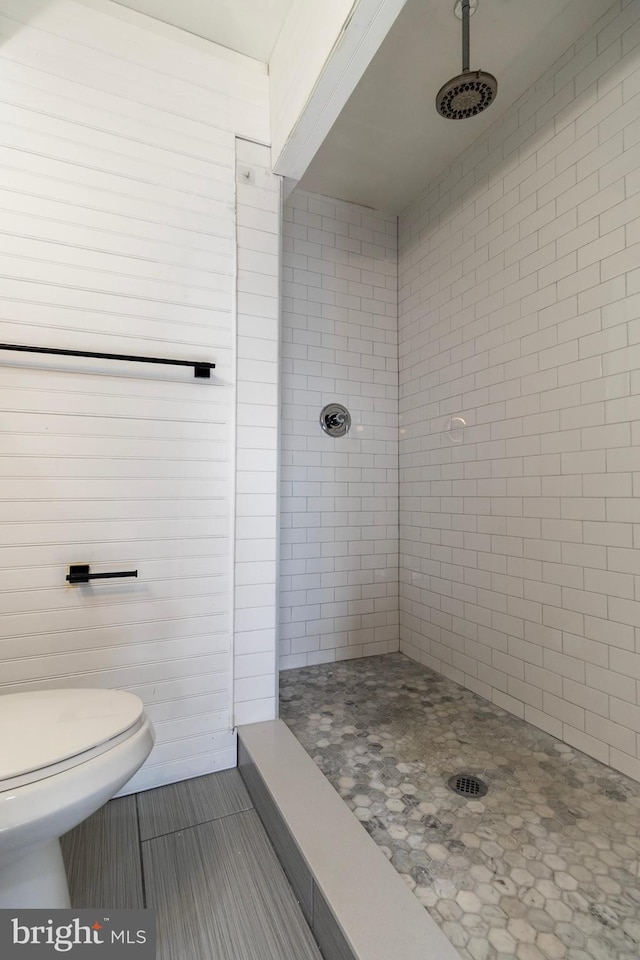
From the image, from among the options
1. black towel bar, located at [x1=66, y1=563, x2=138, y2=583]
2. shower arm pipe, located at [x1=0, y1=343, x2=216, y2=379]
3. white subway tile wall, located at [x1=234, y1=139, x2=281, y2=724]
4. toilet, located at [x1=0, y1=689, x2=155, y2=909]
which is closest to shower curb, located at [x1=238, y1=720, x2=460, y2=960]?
→ white subway tile wall, located at [x1=234, y1=139, x2=281, y2=724]

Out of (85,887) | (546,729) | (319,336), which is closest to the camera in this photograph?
(85,887)

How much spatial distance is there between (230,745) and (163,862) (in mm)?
485

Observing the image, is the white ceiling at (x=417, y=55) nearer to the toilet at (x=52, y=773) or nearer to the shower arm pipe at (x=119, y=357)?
the shower arm pipe at (x=119, y=357)

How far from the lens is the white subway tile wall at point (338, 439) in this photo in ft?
8.39

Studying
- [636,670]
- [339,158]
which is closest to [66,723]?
[636,670]

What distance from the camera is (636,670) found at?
4.98 feet

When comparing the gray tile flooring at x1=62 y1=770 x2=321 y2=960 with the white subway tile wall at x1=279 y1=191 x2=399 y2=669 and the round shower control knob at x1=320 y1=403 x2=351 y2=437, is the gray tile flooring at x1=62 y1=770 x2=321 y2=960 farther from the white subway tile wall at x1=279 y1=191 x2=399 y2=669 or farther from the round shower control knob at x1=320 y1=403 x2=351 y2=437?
the round shower control knob at x1=320 y1=403 x2=351 y2=437

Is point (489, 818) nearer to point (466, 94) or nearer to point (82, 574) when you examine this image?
point (82, 574)

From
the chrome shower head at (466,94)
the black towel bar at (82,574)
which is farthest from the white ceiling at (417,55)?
the black towel bar at (82,574)

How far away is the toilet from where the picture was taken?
0.84 meters

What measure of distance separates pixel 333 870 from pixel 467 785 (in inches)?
23.0

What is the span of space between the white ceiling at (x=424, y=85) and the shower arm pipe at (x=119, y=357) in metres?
1.44

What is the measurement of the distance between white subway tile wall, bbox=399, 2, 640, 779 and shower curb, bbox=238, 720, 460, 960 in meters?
1.00

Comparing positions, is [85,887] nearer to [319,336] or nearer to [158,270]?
[158,270]
